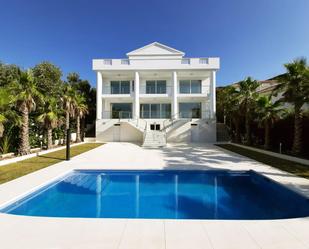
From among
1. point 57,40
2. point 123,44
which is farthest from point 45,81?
point 123,44

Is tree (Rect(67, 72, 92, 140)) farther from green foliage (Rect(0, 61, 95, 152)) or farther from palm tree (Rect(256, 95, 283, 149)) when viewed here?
palm tree (Rect(256, 95, 283, 149))

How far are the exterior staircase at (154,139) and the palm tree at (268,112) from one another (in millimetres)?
9745

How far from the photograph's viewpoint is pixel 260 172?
29.0ft

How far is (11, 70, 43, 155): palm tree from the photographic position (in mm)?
13281

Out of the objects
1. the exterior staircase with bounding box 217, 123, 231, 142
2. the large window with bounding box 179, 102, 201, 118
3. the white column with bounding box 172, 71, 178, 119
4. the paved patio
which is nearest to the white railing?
the white column with bounding box 172, 71, 178, 119

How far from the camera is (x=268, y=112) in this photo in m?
16.2

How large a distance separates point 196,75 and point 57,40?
17850mm

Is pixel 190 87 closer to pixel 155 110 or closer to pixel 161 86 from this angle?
pixel 161 86

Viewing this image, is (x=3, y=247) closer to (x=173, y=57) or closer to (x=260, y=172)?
(x=260, y=172)

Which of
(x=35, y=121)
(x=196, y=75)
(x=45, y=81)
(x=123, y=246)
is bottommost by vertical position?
(x=123, y=246)

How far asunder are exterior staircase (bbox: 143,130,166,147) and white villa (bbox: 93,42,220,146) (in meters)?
1.99

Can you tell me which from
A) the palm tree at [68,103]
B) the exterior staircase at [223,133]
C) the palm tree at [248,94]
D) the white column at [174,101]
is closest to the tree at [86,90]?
the palm tree at [68,103]

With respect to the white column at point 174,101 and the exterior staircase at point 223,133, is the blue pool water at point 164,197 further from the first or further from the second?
the exterior staircase at point 223,133

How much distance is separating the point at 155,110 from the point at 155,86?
3410 mm
